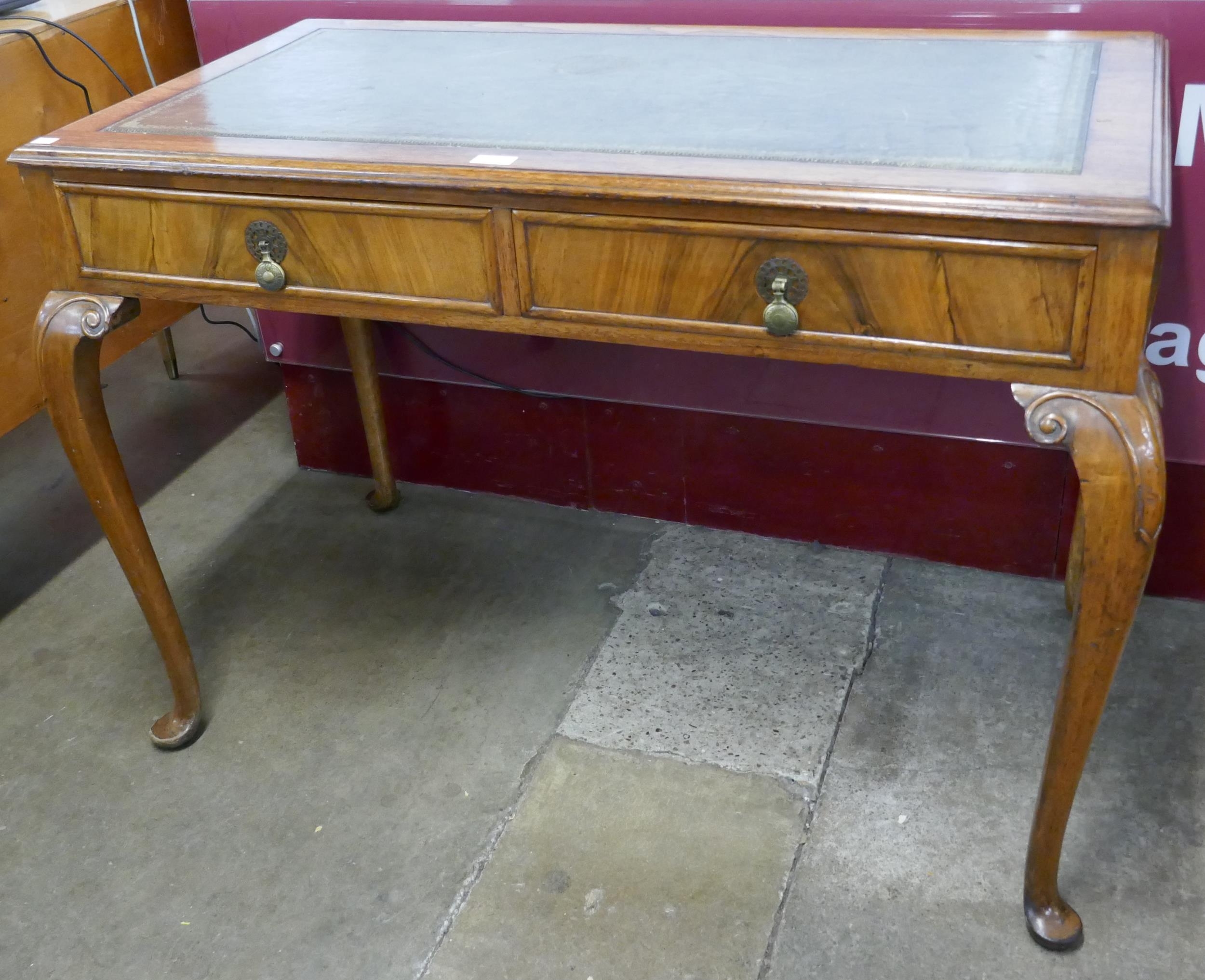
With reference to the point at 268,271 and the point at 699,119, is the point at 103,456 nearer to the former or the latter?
the point at 268,271

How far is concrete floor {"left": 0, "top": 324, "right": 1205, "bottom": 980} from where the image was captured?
1.26m

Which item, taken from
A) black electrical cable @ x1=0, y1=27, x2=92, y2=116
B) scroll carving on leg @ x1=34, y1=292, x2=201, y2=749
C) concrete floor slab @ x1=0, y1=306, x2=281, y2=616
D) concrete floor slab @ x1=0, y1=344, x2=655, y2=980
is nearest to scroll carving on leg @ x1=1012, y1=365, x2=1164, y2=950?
concrete floor slab @ x1=0, y1=344, x2=655, y2=980

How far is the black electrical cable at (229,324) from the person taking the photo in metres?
2.67

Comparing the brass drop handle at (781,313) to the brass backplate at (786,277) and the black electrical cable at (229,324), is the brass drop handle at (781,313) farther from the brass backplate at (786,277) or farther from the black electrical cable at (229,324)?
the black electrical cable at (229,324)

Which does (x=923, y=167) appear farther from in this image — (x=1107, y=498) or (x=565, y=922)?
(x=565, y=922)

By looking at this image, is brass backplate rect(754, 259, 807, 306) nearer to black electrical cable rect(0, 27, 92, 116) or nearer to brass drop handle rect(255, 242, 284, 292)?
brass drop handle rect(255, 242, 284, 292)

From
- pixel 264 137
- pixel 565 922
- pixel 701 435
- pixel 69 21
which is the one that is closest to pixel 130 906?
pixel 565 922

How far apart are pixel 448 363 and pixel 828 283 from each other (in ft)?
3.33

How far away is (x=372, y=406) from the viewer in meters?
1.92

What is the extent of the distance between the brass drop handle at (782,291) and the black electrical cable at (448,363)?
0.90 m

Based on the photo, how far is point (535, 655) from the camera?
167 centimetres

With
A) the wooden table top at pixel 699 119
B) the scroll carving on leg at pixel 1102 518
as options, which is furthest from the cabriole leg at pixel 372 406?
the scroll carving on leg at pixel 1102 518

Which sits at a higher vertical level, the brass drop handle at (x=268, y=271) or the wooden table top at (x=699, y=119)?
the wooden table top at (x=699, y=119)

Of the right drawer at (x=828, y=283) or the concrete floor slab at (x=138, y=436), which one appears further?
the concrete floor slab at (x=138, y=436)
